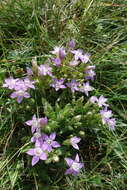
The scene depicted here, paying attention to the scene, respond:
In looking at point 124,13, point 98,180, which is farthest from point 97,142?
point 124,13

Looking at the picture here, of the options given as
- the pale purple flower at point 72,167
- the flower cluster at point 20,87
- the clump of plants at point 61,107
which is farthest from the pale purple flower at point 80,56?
the pale purple flower at point 72,167

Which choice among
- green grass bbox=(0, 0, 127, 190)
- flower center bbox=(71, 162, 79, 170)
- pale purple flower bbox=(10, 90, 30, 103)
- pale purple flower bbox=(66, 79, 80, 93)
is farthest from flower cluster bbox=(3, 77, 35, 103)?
flower center bbox=(71, 162, 79, 170)

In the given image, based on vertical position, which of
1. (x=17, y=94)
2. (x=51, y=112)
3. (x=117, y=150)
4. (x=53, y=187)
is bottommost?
(x=53, y=187)

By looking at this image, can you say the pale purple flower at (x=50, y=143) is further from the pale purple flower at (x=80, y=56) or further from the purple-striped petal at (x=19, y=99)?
the pale purple flower at (x=80, y=56)

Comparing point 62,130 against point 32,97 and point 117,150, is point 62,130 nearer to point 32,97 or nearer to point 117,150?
point 32,97

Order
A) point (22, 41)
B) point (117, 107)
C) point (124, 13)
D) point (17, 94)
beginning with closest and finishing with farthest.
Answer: point (17, 94)
point (117, 107)
point (22, 41)
point (124, 13)

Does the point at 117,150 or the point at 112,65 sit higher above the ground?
the point at 112,65

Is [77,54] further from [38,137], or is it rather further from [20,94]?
[38,137]

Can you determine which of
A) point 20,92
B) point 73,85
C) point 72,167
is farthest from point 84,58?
point 72,167
